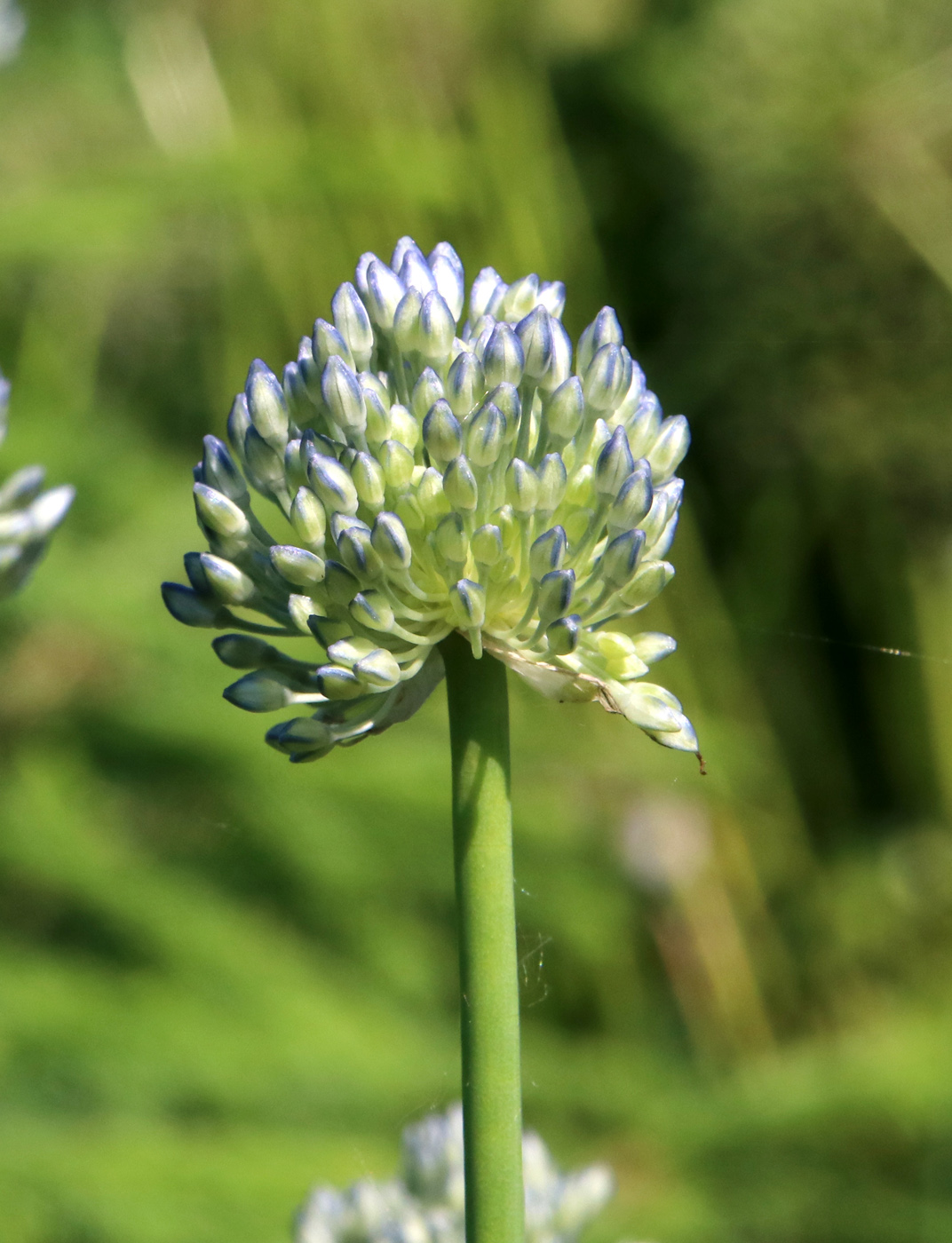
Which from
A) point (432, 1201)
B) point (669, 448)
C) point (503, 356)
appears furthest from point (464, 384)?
point (432, 1201)

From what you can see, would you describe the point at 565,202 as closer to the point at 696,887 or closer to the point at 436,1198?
the point at 696,887

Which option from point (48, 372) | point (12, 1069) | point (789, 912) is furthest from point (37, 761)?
point (789, 912)

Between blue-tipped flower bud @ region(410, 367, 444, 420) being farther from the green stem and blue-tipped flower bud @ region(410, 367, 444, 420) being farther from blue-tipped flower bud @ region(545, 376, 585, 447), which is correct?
the green stem

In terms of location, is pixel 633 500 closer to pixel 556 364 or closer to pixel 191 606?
pixel 556 364

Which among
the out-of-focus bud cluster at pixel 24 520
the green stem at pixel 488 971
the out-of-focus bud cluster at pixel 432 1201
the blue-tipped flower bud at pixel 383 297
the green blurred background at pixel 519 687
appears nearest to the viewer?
the green stem at pixel 488 971

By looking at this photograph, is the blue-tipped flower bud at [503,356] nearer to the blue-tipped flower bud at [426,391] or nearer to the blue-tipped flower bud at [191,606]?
the blue-tipped flower bud at [426,391]

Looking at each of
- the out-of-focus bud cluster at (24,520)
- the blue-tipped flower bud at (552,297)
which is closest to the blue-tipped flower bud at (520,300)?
the blue-tipped flower bud at (552,297)
